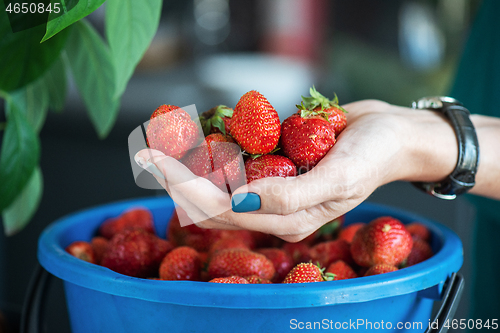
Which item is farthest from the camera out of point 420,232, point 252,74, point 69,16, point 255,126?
point 252,74

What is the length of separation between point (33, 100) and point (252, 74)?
2.20 metres

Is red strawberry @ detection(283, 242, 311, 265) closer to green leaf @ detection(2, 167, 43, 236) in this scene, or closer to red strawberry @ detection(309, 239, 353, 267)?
red strawberry @ detection(309, 239, 353, 267)

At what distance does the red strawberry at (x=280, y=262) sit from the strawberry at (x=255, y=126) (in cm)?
20

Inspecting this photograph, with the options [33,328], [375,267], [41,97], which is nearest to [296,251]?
[375,267]

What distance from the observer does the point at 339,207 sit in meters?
0.50

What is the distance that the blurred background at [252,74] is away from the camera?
64.1 inches

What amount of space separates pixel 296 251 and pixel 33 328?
0.39 meters

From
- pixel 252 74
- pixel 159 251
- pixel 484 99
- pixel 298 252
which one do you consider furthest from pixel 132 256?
pixel 252 74

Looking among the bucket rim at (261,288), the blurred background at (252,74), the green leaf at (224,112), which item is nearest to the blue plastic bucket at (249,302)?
the bucket rim at (261,288)

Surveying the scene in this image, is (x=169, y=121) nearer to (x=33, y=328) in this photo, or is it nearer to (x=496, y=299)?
(x=33, y=328)

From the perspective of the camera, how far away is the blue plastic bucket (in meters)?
0.42

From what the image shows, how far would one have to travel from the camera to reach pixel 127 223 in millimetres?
745

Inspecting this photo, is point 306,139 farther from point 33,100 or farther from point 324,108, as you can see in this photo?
point 33,100

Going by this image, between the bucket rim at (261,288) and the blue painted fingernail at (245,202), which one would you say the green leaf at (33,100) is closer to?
the bucket rim at (261,288)
